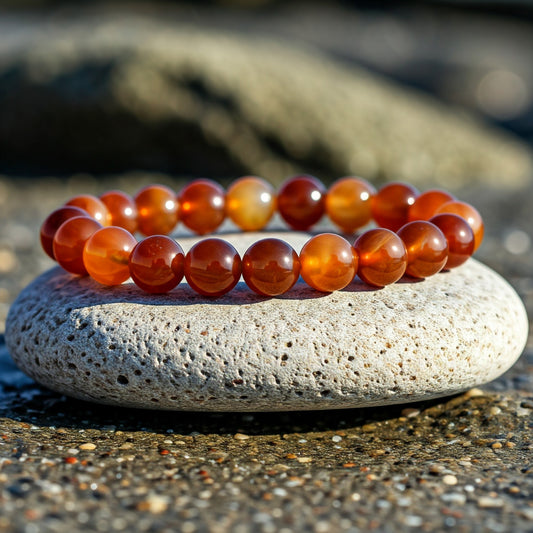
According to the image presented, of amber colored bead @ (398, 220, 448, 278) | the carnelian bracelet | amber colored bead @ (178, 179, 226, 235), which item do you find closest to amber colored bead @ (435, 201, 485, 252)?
the carnelian bracelet

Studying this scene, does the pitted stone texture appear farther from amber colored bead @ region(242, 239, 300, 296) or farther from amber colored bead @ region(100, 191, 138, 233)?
amber colored bead @ region(100, 191, 138, 233)

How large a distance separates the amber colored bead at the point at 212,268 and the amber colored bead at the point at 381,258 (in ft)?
1.71

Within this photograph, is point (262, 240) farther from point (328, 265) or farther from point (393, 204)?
point (393, 204)

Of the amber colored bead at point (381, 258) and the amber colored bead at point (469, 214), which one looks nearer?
the amber colored bead at point (381, 258)

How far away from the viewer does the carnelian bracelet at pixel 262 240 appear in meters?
2.76

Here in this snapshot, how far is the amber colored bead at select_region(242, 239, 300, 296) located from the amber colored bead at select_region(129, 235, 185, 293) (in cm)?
28

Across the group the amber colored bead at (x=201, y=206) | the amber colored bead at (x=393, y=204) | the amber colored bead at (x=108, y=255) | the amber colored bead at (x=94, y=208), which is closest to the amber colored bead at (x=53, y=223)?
the amber colored bead at (x=94, y=208)

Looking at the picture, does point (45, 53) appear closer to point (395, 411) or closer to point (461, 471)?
point (395, 411)

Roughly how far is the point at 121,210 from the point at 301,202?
3.11ft

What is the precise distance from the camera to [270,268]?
2.73 metres

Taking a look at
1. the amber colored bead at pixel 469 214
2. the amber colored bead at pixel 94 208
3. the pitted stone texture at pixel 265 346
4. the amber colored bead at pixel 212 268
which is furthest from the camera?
the amber colored bead at pixel 94 208

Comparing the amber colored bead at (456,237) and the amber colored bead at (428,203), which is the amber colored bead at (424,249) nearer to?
the amber colored bead at (456,237)

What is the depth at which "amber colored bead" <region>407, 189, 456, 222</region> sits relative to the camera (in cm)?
350

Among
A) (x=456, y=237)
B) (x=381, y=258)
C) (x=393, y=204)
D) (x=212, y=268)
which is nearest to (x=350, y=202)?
(x=393, y=204)
